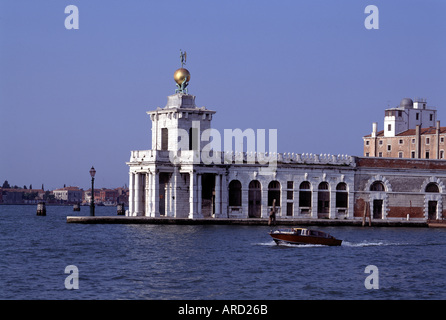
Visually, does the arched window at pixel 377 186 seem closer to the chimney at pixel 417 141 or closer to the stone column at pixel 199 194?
the stone column at pixel 199 194

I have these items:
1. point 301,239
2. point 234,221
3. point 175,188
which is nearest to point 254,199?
point 234,221

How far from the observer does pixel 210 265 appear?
50594 millimetres

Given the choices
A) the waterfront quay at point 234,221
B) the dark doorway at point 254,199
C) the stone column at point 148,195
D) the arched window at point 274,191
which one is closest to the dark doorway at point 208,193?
the dark doorway at point 254,199

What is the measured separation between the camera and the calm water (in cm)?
4159

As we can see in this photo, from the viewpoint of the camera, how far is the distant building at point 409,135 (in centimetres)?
12288

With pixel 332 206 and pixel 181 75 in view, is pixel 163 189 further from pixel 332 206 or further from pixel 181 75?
pixel 332 206

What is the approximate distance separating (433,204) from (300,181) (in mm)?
15127

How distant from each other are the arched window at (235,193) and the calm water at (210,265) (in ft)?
31.5

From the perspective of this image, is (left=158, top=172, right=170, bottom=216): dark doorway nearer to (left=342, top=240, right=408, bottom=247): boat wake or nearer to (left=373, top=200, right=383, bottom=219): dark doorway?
(left=373, top=200, right=383, bottom=219): dark doorway

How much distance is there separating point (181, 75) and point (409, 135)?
168ft

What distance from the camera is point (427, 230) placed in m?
85.2

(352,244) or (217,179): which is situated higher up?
(217,179)

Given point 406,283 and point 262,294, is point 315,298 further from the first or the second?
point 406,283
